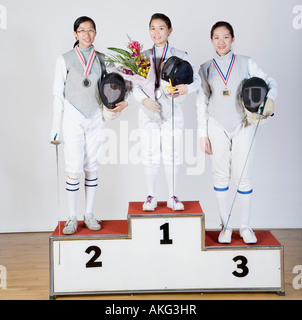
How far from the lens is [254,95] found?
290 centimetres

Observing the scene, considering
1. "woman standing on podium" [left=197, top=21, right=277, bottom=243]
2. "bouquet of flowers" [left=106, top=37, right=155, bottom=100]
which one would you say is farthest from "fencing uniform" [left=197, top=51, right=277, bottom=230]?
"bouquet of flowers" [left=106, top=37, right=155, bottom=100]

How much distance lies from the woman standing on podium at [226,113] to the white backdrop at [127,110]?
117 centimetres

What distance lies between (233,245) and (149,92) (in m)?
1.05

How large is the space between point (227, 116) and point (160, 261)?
0.96 meters

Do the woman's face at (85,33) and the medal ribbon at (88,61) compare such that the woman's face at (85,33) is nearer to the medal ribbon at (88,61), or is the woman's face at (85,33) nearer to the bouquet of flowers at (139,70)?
the medal ribbon at (88,61)

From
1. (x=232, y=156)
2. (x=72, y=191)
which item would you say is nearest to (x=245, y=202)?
(x=232, y=156)

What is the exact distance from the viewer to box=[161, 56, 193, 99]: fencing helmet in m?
2.87

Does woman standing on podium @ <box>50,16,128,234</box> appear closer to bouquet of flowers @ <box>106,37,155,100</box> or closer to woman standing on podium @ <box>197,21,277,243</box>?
bouquet of flowers @ <box>106,37,155,100</box>

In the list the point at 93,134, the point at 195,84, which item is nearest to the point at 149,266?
the point at 93,134

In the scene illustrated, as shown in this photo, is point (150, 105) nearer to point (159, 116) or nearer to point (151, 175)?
point (159, 116)

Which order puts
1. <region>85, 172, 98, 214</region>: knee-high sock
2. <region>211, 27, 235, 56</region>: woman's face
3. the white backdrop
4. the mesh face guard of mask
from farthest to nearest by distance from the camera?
the white backdrop → <region>85, 172, 98, 214</region>: knee-high sock → <region>211, 27, 235, 56</region>: woman's face → the mesh face guard of mask

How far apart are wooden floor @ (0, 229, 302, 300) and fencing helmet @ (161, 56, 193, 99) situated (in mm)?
1235

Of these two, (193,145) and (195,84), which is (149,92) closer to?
(195,84)

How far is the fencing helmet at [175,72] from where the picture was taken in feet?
9.41
